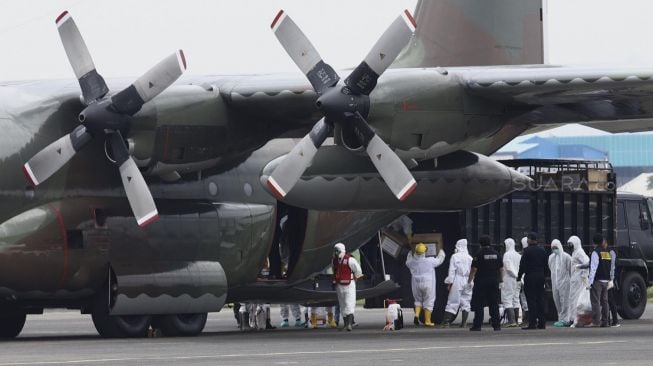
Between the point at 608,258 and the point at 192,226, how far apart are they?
835 centimetres

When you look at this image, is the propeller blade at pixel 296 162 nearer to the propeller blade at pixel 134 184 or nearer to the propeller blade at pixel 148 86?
the propeller blade at pixel 134 184

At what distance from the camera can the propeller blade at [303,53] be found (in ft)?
75.0

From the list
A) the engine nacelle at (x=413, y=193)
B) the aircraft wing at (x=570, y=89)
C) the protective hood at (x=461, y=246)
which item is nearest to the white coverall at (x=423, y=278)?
the protective hood at (x=461, y=246)

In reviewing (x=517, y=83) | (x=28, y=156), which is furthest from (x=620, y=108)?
(x=28, y=156)

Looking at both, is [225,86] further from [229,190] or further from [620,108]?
[620,108]

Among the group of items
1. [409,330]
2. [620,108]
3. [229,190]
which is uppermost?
[620,108]

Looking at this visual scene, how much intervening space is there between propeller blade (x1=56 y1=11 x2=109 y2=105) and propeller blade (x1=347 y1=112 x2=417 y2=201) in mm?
4192

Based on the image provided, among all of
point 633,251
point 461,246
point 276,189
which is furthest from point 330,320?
point 633,251

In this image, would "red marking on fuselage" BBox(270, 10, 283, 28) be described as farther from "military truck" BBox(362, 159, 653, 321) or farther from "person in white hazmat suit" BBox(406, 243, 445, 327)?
"military truck" BBox(362, 159, 653, 321)

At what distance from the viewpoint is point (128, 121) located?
22625mm

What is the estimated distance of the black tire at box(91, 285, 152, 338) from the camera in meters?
23.8

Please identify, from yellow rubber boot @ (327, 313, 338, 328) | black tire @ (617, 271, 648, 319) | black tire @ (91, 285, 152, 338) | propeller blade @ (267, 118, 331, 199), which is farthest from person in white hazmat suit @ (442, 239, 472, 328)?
black tire @ (91, 285, 152, 338)

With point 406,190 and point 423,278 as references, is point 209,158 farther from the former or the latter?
point 423,278

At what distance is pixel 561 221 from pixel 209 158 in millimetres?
10000
